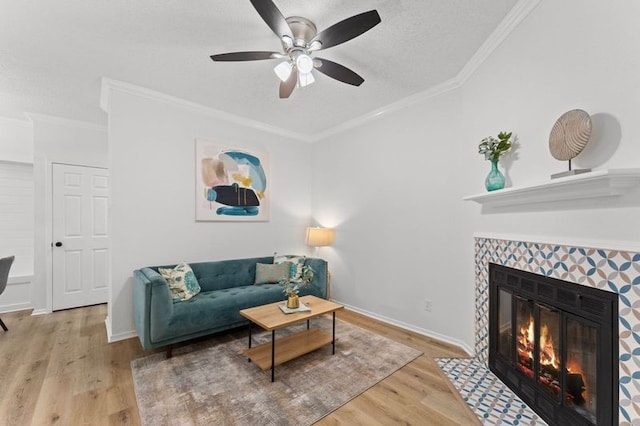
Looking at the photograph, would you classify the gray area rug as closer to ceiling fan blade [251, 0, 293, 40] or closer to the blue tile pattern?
the blue tile pattern

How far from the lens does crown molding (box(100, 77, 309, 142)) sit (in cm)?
296

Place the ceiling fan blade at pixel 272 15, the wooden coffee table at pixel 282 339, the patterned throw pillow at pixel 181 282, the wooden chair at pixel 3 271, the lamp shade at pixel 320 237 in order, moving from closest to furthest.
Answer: the ceiling fan blade at pixel 272 15
the wooden coffee table at pixel 282 339
the patterned throw pillow at pixel 181 282
the wooden chair at pixel 3 271
the lamp shade at pixel 320 237

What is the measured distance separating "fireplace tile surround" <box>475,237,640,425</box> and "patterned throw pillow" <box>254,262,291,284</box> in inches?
103

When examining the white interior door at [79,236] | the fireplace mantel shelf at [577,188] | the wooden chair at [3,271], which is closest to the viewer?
the fireplace mantel shelf at [577,188]

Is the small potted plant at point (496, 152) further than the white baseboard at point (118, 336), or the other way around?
the white baseboard at point (118, 336)

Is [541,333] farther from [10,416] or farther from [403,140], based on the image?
[10,416]

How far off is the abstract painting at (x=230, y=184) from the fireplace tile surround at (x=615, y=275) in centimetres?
312

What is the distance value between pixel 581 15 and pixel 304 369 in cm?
303

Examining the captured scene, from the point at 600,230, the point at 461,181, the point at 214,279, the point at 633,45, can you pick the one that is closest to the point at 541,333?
the point at 600,230

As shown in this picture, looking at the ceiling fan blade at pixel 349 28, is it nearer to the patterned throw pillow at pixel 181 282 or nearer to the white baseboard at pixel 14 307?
the patterned throw pillow at pixel 181 282

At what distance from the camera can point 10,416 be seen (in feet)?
5.88

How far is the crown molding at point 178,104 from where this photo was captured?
2.96m

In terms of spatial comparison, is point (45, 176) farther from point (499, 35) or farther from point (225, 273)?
point (499, 35)

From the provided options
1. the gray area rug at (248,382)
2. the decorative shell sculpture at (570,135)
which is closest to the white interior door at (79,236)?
the gray area rug at (248,382)
